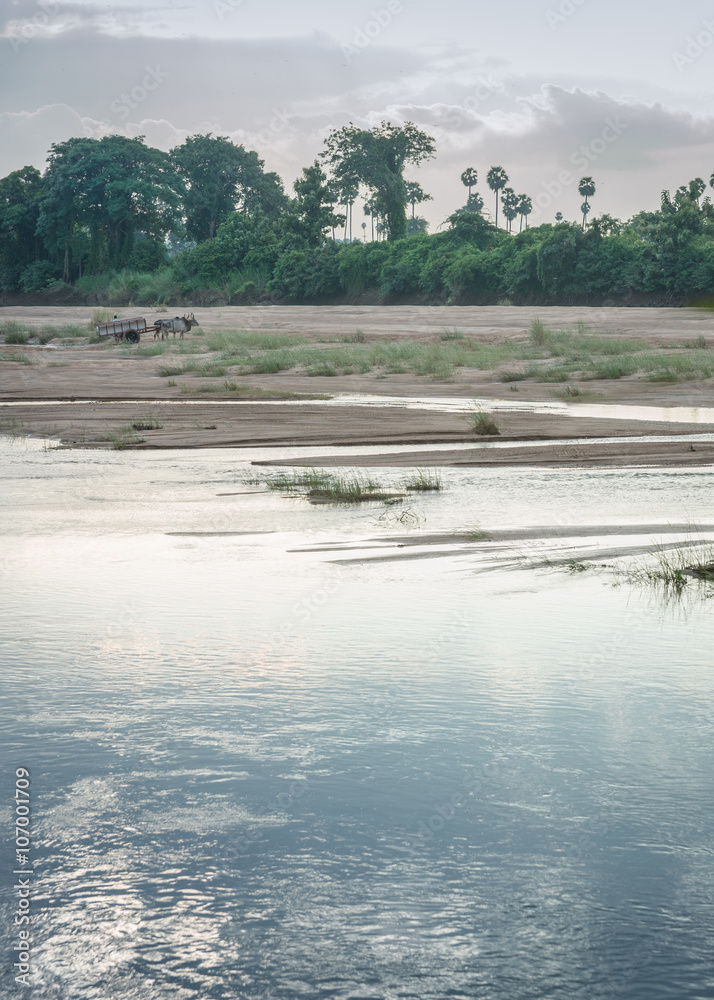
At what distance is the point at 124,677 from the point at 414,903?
2.50 m

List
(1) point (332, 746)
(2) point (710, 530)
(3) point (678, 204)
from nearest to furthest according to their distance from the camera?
(1) point (332, 746)
(2) point (710, 530)
(3) point (678, 204)

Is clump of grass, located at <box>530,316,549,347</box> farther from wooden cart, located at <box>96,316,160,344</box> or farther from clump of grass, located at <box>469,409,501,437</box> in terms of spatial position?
clump of grass, located at <box>469,409,501,437</box>

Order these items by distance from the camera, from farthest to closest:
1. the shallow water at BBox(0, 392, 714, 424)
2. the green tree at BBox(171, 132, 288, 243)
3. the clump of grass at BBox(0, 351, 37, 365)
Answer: the green tree at BBox(171, 132, 288, 243) < the clump of grass at BBox(0, 351, 37, 365) < the shallow water at BBox(0, 392, 714, 424)

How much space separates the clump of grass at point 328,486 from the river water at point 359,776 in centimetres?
260

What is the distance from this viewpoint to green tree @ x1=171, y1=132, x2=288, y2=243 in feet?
309

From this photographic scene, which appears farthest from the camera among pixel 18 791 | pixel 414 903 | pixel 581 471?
pixel 581 471

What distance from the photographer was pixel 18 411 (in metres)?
20.8

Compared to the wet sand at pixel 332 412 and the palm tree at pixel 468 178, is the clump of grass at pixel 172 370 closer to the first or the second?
the wet sand at pixel 332 412

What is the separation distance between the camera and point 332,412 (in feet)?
62.3

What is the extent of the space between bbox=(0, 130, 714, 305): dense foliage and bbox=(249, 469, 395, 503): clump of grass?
47172 millimetres

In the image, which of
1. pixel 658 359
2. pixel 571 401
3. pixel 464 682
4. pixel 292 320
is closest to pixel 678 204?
pixel 292 320

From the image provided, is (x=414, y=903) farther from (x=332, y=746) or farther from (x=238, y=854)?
(x=332, y=746)

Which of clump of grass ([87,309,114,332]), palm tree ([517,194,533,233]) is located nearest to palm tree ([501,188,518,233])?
palm tree ([517,194,533,233])

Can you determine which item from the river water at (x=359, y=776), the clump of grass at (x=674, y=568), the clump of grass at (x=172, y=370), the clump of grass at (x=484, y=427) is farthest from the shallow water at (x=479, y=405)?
the river water at (x=359, y=776)
